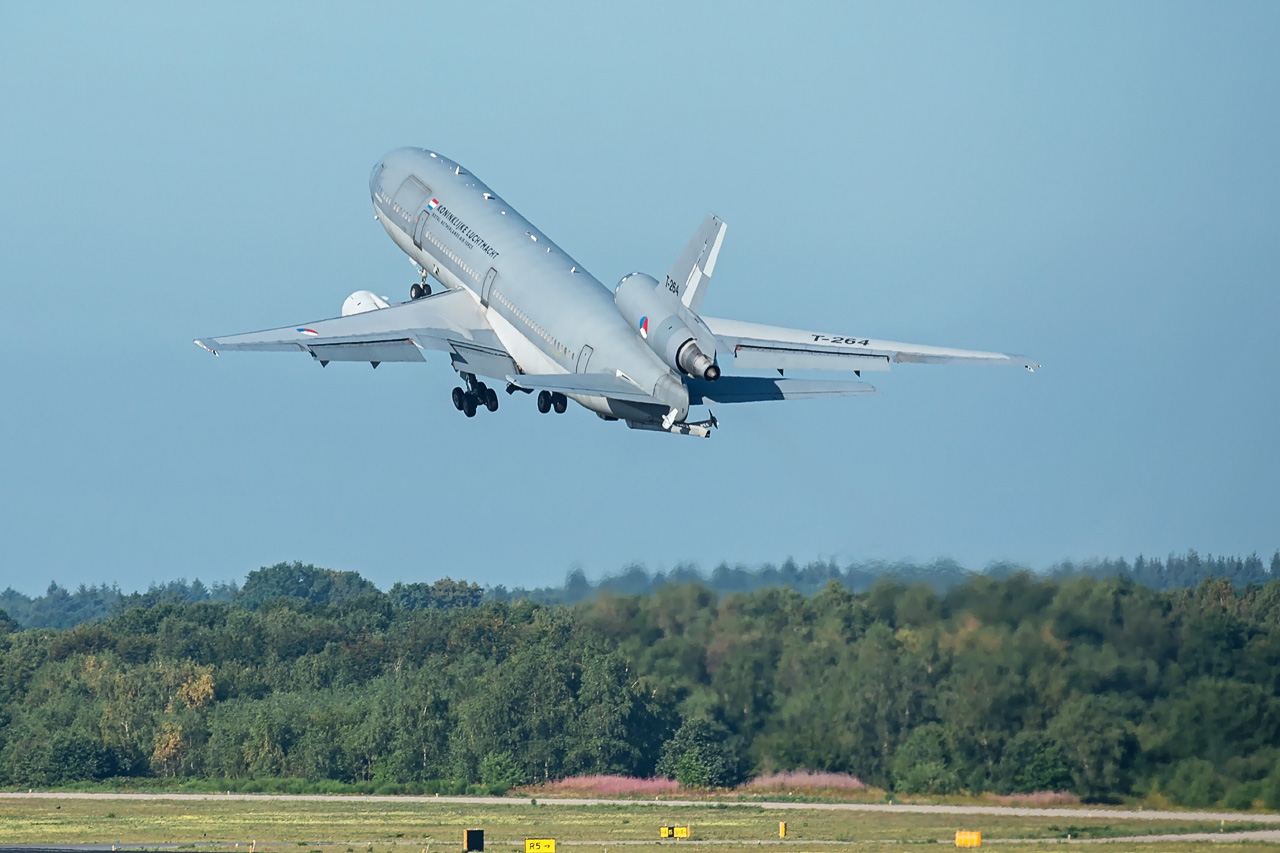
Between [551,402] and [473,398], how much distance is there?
134 inches

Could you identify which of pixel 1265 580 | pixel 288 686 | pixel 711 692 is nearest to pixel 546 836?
pixel 711 692

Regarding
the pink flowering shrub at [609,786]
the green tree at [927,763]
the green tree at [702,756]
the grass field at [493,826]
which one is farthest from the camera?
the pink flowering shrub at [609,786]

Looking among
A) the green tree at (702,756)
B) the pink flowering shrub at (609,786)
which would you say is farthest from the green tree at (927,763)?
the pink flowering shrub at (609,786)

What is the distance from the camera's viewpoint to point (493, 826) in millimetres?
67000

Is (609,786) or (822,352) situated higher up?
(822,352)

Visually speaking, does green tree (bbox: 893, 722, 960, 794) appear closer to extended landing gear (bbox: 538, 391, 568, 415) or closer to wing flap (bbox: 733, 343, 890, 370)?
wing flap (bbox: 733, 343, 890, 370)

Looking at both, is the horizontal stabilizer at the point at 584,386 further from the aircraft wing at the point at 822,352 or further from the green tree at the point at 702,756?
the green tree at the point at 702,756

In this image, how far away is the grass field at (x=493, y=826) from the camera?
5650 cm

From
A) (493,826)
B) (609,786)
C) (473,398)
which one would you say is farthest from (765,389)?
(609,786)

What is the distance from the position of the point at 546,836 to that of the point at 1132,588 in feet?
66.3

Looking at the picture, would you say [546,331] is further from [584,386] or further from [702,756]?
[702,756]

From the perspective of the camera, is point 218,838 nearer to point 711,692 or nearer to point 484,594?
point 711,692

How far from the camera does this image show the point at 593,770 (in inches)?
3236

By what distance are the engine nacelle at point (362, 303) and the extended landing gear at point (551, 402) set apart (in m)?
8.05
